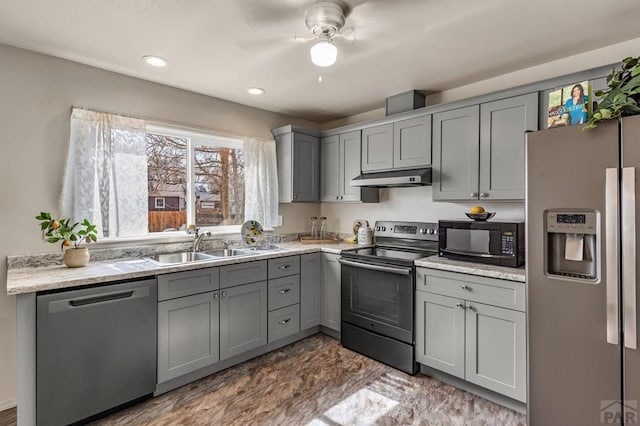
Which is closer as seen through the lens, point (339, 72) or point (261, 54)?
point (261, 54)

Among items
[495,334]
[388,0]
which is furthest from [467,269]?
[388,0]

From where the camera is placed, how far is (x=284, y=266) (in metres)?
3.06

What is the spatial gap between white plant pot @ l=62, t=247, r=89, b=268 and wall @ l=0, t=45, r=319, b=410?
0.75 feet

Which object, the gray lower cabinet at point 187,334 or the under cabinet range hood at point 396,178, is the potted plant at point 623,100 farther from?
the gray lower cabinet at point 187,334

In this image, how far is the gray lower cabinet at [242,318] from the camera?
8.62 ft

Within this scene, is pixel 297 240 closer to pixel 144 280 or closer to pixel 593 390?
pixel 144 280

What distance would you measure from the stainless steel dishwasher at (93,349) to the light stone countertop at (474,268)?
201 cm

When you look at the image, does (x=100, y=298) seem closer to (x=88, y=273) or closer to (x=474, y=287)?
(x=88, y=273)

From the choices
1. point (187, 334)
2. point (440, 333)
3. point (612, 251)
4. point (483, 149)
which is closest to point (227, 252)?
point (187, 334)

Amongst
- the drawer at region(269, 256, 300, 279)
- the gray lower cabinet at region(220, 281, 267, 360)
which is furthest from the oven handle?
the gray lower cabinet at region(220, 281, 267, 360)

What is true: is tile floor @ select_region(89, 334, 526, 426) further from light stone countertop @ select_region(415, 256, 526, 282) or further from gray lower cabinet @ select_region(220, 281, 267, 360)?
light stone countertop @ select_region(415, 256, 526, 282)

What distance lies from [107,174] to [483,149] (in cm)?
295

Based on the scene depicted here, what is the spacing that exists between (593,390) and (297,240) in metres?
2.93

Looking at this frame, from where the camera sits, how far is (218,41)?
2139 mm
